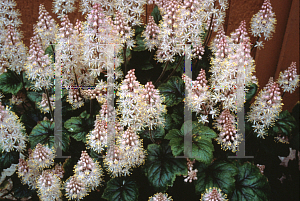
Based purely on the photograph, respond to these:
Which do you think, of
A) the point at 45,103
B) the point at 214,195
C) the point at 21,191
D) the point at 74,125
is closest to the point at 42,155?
the point at 74,125

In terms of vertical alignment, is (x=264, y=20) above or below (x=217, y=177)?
above

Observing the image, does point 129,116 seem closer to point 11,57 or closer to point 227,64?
point 227,64

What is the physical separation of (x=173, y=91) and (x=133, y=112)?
0.41 metres

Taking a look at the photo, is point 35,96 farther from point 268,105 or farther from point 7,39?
point 268,105

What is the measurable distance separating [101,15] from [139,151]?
64 cm

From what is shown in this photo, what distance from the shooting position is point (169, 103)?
138cm

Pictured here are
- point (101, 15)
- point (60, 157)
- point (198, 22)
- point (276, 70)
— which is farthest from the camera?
point (276, 70)

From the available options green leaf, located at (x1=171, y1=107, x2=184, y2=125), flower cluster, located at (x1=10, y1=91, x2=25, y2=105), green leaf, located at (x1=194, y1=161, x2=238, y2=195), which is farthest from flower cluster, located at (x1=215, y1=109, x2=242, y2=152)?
flower cluster, located at (x1=10, y1=91, x2=25, y2=105)

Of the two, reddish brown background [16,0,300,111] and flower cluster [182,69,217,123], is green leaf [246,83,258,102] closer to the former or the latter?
flower cluster [182,69,217,123]

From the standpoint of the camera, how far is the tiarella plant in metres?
1.14

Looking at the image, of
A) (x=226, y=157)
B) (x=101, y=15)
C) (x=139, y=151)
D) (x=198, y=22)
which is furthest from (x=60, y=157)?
(x=198, y=22)

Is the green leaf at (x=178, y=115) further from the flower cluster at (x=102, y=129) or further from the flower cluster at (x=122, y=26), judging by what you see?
the flower cluster at (x=122, y=26)

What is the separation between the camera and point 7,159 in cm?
139

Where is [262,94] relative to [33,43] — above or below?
below
